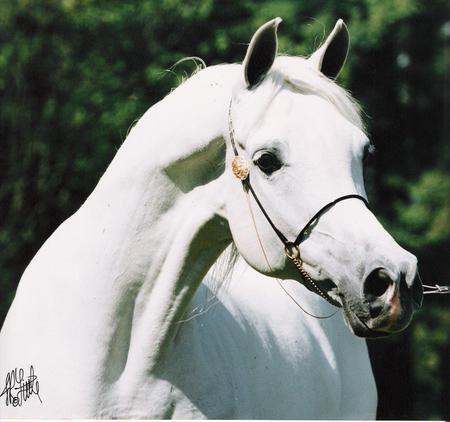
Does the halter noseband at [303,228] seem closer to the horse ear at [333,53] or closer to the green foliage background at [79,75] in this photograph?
the horse ear at [333,53]

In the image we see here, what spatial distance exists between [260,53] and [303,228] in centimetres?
51

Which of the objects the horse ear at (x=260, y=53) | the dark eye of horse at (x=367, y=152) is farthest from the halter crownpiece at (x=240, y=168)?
the dark eye of horse at (x=367, y=152)

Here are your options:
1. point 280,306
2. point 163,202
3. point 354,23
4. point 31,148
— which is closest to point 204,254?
point 163,202

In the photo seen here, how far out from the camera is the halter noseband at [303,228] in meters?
2.34

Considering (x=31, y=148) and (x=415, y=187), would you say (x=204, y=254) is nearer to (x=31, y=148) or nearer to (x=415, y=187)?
(x=31, y=148)

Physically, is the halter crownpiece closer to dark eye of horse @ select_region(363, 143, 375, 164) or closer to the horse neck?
the horse neck

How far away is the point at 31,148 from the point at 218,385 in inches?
152

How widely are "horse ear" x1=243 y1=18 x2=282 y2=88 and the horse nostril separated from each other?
0.67 metres

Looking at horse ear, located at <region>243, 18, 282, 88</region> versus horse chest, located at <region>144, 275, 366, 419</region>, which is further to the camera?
horse chest, located at <region>144, 275, 366, 419</region>

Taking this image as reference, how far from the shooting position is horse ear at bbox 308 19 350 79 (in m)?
2.67

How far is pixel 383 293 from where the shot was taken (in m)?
2.23
